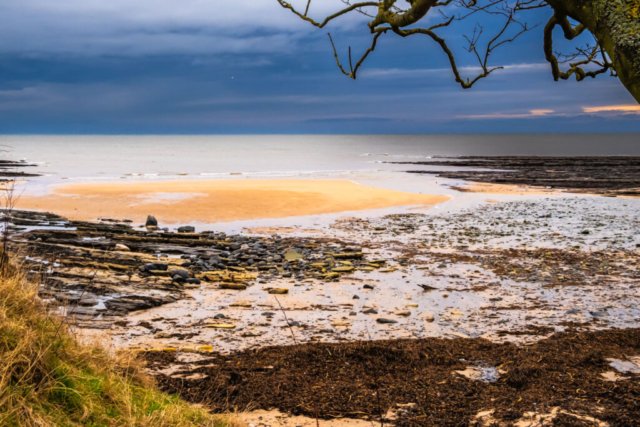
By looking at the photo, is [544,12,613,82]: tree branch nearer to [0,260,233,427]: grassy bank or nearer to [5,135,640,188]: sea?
[0,260,233,427]: grassy bank

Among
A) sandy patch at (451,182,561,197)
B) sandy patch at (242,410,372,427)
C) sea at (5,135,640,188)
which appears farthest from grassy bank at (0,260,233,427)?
sandy patch at (451,182,561,197)

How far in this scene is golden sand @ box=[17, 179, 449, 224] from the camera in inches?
812

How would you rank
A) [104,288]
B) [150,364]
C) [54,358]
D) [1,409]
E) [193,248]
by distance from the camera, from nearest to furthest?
1. [1,409]
2. [54,358]
3. [150,364]
4. [104,288]
5. [193,248]

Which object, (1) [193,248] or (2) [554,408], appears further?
(1) [193,248]

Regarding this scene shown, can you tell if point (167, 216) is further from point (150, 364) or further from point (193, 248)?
point (150, 364)

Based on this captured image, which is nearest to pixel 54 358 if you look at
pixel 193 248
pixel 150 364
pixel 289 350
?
pixel 150 364

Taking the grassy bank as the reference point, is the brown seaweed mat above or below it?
below

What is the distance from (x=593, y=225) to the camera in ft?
56.5

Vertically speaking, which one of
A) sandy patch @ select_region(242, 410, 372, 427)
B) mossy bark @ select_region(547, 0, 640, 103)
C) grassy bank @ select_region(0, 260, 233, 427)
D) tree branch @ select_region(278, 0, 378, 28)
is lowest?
sandy patch @ select_region(242, 410, 372, 427)

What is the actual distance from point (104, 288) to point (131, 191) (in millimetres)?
20571

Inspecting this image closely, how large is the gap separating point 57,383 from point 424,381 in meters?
3.82

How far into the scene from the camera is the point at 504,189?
Result: 3212 cm

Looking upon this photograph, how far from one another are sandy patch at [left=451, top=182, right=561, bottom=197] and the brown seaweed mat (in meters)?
24.3

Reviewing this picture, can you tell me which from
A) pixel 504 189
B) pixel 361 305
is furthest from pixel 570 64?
pixel 504 189
